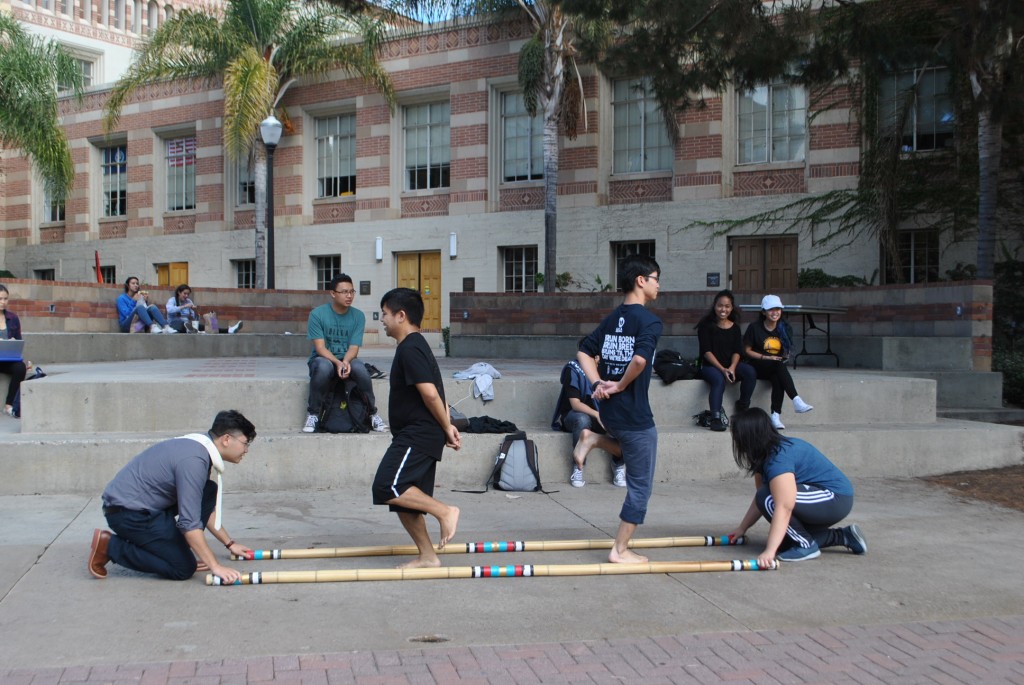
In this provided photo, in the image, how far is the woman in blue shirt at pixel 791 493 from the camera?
21.2ft

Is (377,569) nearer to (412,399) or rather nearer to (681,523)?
(412,399)

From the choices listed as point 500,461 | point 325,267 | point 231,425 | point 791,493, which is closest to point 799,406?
point 500,461

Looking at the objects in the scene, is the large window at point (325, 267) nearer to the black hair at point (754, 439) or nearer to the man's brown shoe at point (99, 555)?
the man's brown shoe at point (99, 555)

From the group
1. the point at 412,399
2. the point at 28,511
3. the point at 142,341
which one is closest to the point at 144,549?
the point at 412,399

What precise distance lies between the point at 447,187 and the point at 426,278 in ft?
7.62

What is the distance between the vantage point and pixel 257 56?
2438cm

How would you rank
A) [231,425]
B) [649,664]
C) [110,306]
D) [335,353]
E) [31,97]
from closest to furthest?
[649,664], [231,425], [335,353], [110,306], [31,97]

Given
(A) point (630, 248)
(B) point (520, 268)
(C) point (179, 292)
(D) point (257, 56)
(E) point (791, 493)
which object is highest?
(D) point (257, 56)

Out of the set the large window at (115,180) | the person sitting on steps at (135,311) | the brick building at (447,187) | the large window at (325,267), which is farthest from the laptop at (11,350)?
the large window at (115,180)

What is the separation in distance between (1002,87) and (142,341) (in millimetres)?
12811

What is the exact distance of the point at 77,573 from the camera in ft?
20.3

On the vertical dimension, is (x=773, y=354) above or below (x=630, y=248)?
below

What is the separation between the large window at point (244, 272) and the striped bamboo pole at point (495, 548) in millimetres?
22306

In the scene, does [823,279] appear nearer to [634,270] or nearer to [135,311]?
[135,311]
